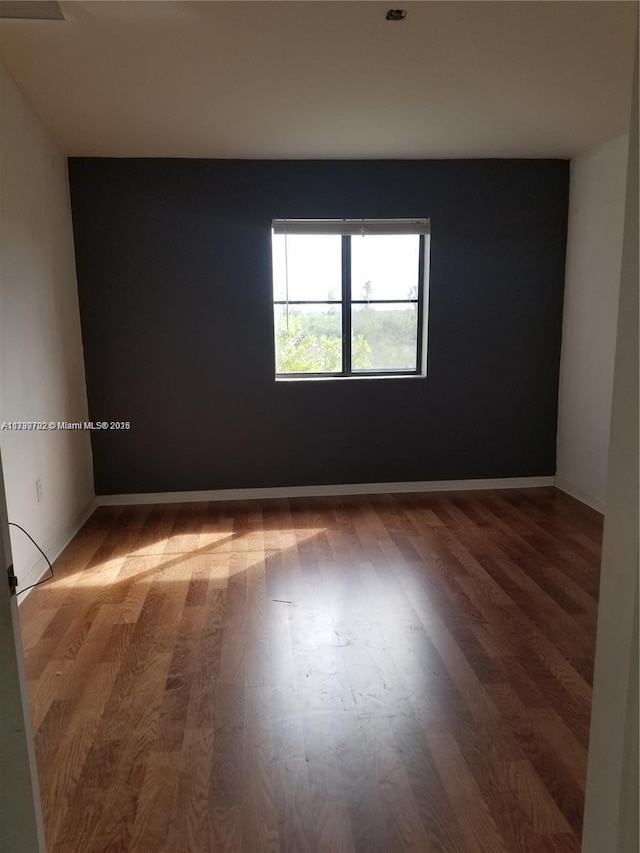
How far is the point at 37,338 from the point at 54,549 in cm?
125

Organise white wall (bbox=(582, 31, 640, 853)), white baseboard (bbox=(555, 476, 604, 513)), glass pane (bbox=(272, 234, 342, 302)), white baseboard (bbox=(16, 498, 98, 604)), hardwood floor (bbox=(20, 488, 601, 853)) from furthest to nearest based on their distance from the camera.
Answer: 1. glass pane (bbox=(272, 234, 342, 302))
2. white baseboard (bbox=(555, 476, 604, 513))
3. white baseboard (bbox=(16, 498, 98, 604))
4. hardwood floor (bbox=(20, 488, 601, 853))
5. white wall (bbox=(582, 31, 640, 853))

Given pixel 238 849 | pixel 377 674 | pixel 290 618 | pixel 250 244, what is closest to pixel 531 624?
pixel 377 674

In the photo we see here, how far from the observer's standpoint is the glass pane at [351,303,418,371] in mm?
4723

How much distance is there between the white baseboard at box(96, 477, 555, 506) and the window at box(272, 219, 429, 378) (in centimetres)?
90

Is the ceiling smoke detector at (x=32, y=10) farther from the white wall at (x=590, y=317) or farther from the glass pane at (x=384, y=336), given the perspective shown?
the white wall at (x=590, y=317)

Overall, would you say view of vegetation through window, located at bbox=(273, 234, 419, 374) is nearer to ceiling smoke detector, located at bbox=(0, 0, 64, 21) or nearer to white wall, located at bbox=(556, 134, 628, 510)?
white wall, located at bbox=(556, 134, 628, 510)

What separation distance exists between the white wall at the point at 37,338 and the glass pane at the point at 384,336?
207cm

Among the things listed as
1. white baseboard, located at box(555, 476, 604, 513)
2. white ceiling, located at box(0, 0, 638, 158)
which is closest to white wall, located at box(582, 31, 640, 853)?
white ceiling, located at box(0, 0, 638, 158)

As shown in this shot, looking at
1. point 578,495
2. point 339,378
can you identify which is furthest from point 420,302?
point 578,495

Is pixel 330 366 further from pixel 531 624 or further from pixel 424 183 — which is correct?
pixel 531 624

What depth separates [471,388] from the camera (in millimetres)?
4805

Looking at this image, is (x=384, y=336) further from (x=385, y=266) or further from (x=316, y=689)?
(x=316, y=689)

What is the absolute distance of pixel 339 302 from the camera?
466cm

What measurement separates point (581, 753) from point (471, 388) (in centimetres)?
316
